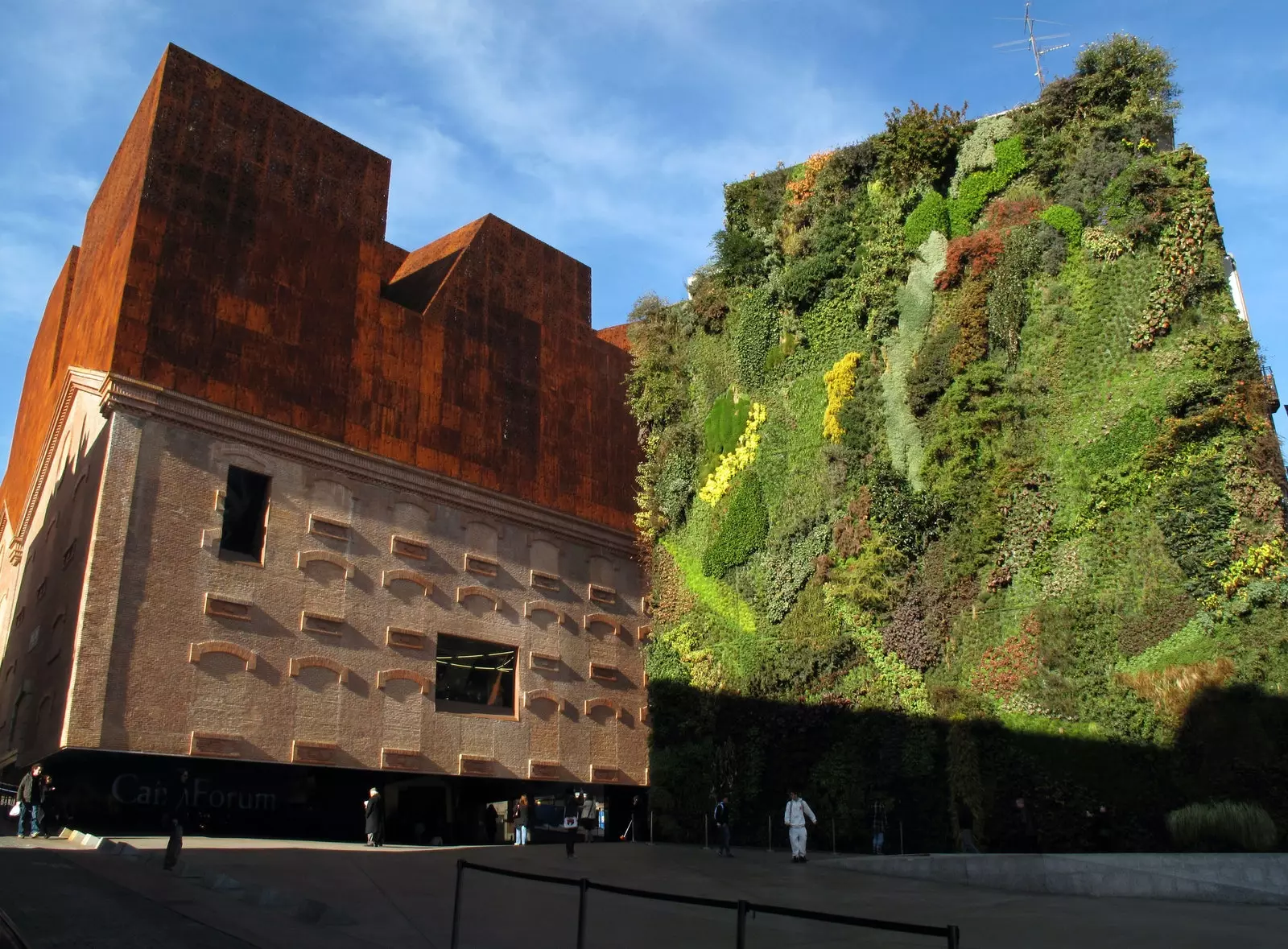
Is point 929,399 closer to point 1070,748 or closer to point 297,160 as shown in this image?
point 1070,748

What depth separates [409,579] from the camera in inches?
1005

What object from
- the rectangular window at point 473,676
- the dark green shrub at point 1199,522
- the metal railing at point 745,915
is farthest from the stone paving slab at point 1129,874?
the rectangular window at point 473,676

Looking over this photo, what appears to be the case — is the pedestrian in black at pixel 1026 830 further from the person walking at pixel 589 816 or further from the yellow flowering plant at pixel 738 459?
the person walking at pixel 589 816

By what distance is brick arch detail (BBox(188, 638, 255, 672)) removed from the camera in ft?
70.2

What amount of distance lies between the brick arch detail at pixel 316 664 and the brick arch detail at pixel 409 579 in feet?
7.30

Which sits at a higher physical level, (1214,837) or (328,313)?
(328,313)

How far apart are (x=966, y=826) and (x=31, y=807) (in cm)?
1741

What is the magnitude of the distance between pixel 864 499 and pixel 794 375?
4.27 metres

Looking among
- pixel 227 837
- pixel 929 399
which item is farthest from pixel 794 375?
pixel 227 837

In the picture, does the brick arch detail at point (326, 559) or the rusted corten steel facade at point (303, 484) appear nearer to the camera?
the rusted corten steel facade at point (303, 484)

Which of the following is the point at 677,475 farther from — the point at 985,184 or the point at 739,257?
the point at 985,184

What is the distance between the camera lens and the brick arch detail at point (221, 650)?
21.4 metres

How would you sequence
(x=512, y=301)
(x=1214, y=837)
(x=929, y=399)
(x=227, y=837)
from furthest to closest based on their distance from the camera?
(x=512, y=301), (x=929, y=399), (x=227, y=837), (x=1214, y=837)

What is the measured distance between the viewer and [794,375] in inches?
1033
